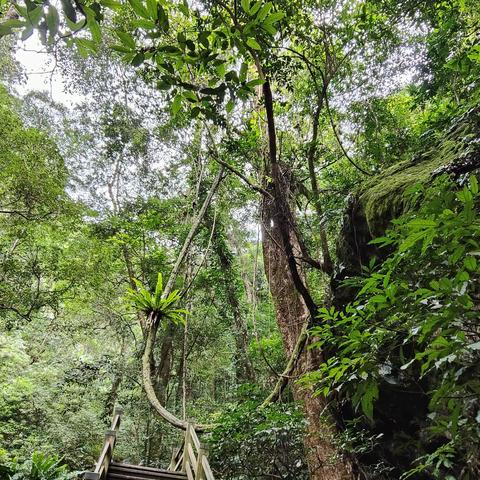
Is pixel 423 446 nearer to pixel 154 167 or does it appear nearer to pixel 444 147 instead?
pixel 444 147

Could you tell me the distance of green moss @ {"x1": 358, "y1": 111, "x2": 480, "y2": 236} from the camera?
116 inches

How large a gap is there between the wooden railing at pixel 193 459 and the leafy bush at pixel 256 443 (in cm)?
25

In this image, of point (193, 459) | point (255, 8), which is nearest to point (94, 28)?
point (255, 8)

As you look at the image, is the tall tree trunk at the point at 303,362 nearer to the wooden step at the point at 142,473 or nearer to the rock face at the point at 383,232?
the rock face at the point at 383,232

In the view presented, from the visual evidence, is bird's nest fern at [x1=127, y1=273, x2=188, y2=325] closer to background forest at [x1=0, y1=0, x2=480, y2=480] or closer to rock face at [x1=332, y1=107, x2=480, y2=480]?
background forest at [x1=0, y1=0, x2=480, y2=480]

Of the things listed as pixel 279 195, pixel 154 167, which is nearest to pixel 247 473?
pixel 279 195

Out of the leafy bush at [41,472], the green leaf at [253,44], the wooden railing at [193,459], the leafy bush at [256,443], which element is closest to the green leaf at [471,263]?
the green leaf at [253,44]

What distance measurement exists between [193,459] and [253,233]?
26.1 ft

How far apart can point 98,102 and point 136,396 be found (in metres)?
7.72

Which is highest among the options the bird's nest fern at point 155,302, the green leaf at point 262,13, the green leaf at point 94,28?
the bird's nest fern at point 155,302

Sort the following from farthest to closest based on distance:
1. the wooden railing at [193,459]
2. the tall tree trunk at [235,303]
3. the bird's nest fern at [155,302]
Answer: the tall tree trunk at [235,303] → the bird's nest fern at [155,302] → the wooden railing at [193,459]

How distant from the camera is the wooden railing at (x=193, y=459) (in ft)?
10.5

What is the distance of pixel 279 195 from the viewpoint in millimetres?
3264

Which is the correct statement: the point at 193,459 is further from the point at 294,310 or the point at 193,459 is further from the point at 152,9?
the point at 152,9
